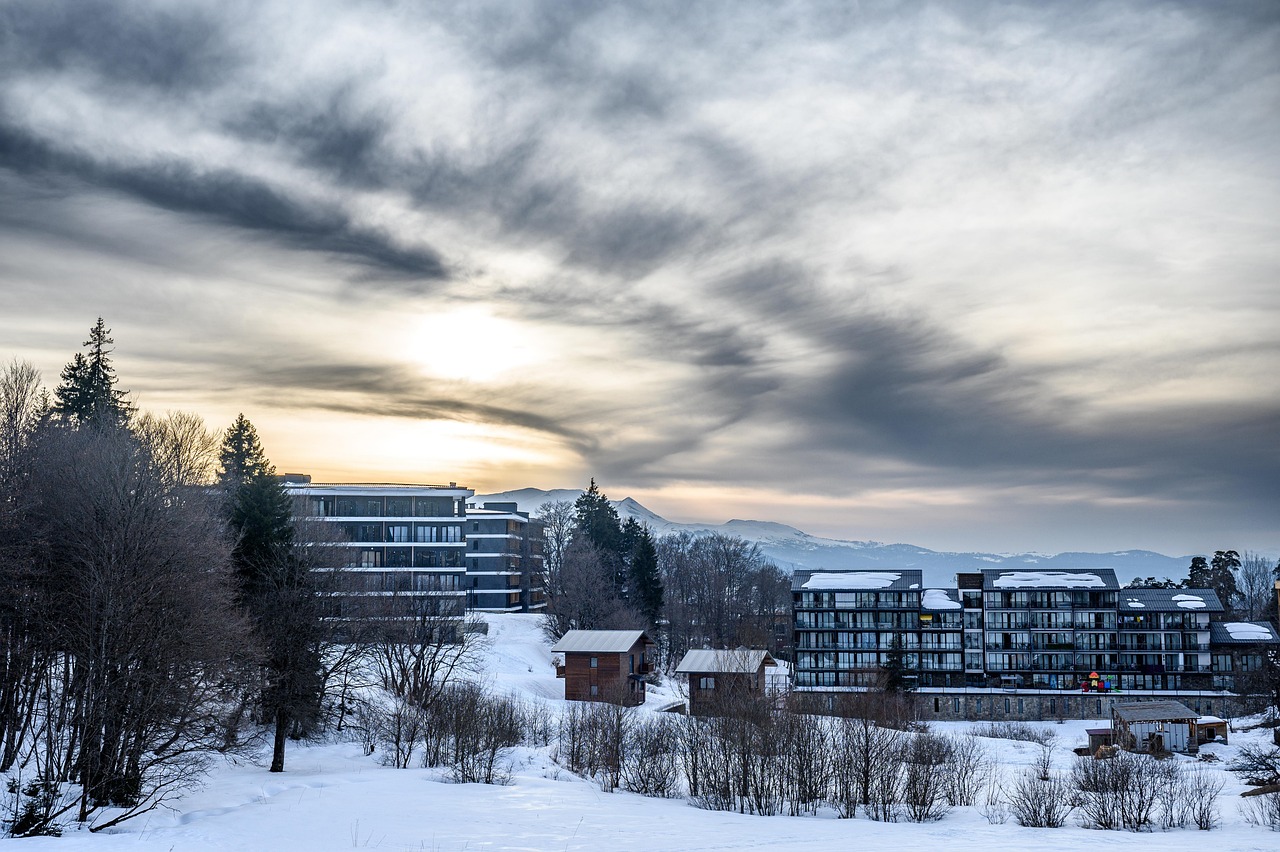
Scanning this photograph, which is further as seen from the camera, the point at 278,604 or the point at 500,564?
the point at 500,564

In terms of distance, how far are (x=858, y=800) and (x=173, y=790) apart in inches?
1175

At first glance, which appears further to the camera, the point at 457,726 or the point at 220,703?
the point at 457,726

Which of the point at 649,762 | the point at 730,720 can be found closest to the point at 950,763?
the point at 730,720

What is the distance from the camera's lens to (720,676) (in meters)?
69.0

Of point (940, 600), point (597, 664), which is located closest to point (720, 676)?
point (597, 664)

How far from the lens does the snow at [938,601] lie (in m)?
108

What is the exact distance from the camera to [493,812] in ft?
119

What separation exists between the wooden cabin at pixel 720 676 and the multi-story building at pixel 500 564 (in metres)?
46.5

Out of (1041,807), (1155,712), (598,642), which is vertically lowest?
(1041,807)

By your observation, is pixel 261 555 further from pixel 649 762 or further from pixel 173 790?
pixel 649 762

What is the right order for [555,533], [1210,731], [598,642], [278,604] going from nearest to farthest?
[278,604] → [1210,731] → [598,642] → [555,533]

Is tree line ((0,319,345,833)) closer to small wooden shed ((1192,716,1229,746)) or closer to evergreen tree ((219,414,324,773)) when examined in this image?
evergreen tree ((219,414,324,773))

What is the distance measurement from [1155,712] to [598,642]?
155ft

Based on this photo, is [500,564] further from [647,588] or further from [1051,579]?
[1051,579]
